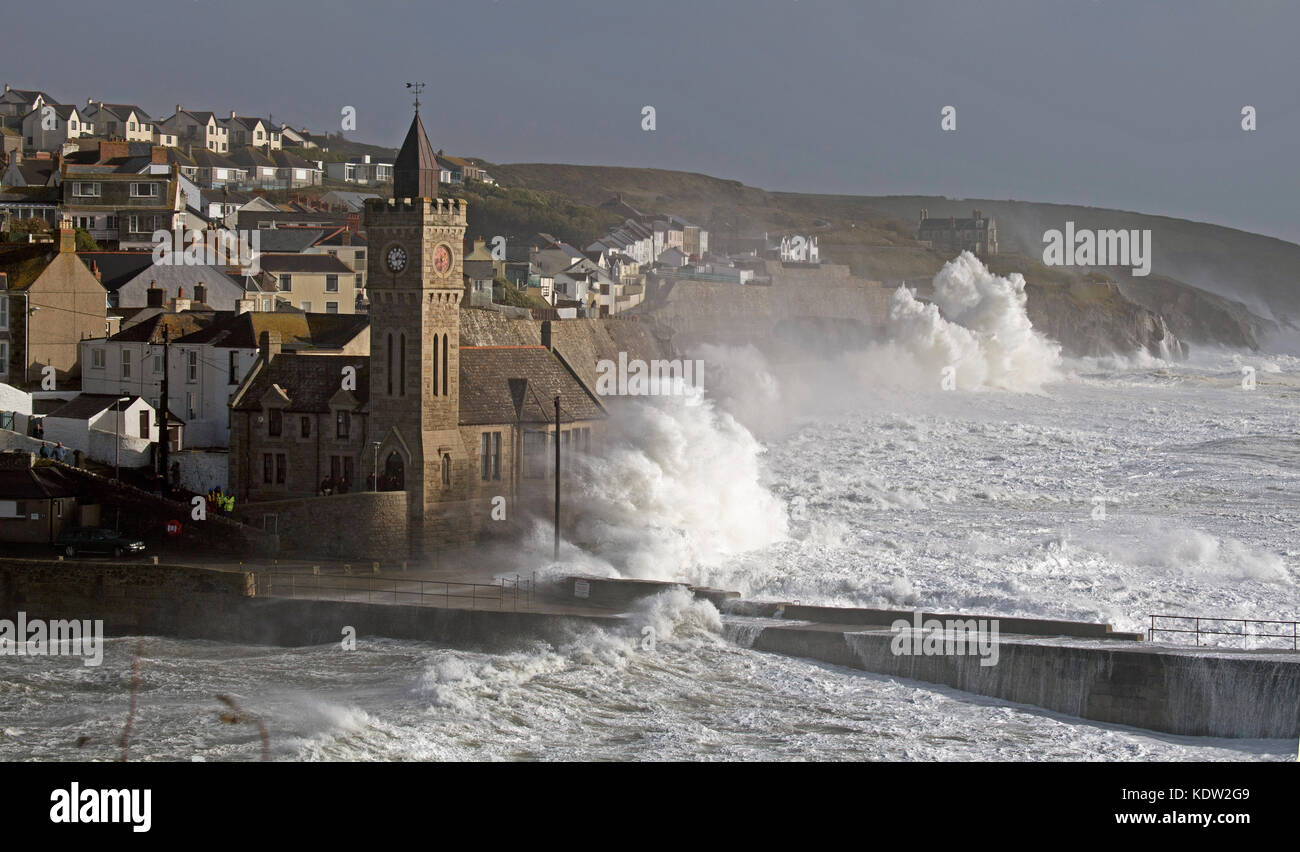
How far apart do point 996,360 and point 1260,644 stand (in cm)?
9877

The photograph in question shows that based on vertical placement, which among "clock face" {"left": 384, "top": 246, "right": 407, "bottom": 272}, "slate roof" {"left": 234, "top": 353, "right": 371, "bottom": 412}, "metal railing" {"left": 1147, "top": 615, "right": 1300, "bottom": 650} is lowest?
"metal railing" {"left": 1147, "top": 615, "right": 1300, "bottom": 650}

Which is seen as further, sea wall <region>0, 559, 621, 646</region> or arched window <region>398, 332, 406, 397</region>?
arched window <region>398, 332, 406, 397</region>

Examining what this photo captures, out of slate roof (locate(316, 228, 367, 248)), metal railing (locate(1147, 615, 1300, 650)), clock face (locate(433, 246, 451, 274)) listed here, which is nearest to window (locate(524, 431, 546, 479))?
clock face (locate(433, 246, 451, 274))

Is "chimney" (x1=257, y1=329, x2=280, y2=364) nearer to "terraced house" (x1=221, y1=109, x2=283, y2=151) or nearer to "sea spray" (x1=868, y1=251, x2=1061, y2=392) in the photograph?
"sea spray" (x1=868, y1=251, x2=1061, y2=392)

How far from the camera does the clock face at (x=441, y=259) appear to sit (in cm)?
4159

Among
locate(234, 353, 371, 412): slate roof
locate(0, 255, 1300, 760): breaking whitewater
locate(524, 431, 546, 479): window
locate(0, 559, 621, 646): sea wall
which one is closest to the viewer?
locate(0, 255, 1300, 760): breaking whitewater

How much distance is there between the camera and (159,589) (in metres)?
36.7

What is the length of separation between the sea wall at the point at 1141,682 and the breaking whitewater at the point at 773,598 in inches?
21.7

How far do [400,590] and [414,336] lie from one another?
7.27m

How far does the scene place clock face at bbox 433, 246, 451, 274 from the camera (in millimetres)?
41594

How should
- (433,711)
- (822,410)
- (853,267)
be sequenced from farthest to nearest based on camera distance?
(853,267)
(822,410)
(433,711)

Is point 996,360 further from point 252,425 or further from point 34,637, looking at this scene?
point 34,637

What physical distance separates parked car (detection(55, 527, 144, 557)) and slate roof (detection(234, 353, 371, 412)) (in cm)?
565

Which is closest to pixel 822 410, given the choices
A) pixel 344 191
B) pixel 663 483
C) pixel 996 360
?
pixel 996 360
